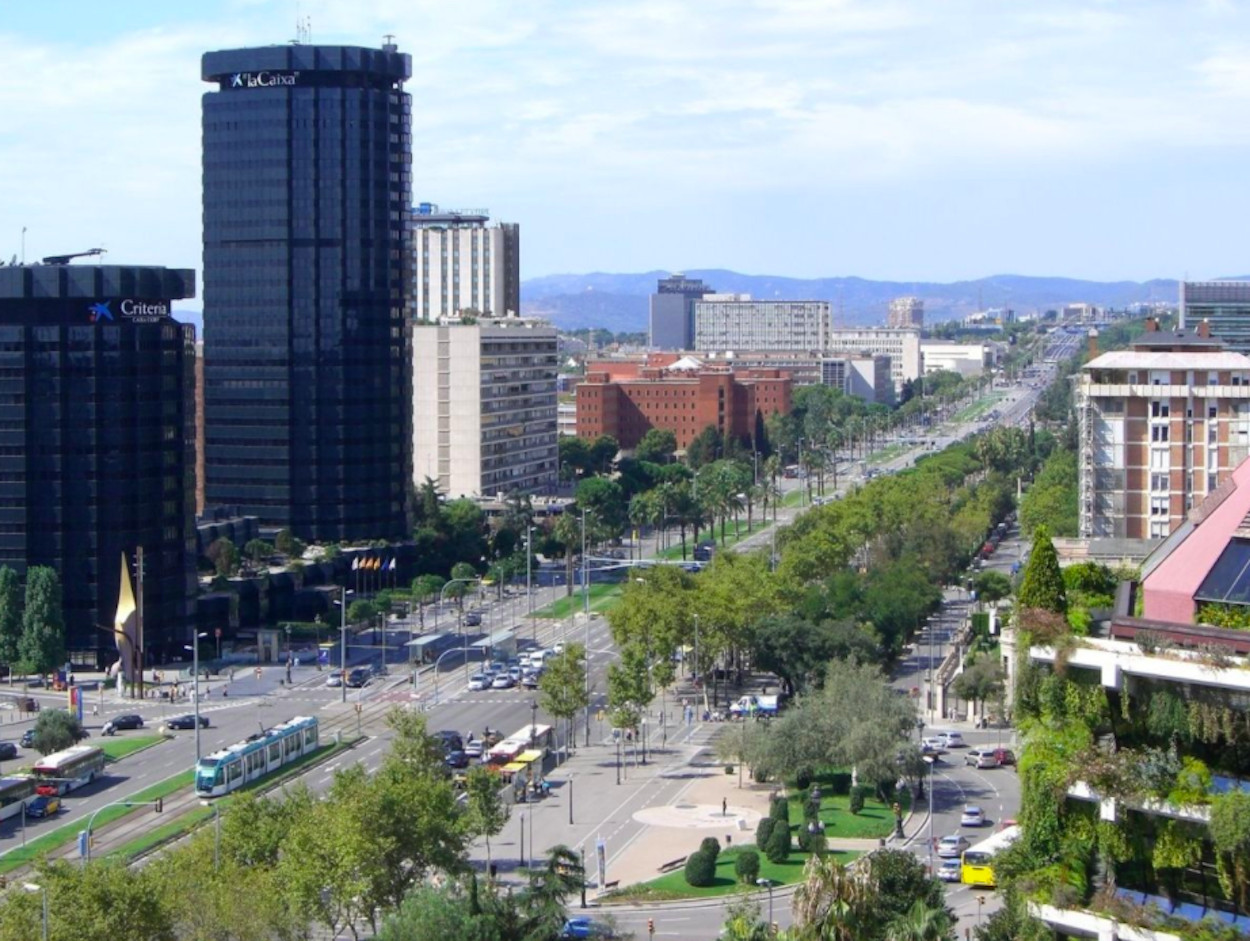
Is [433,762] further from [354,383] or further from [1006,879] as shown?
[354,383]

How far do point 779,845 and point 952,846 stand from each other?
248 inches

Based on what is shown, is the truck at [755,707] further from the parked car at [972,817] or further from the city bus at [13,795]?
the city bus at [13,795]

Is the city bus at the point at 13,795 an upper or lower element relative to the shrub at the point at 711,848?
lower

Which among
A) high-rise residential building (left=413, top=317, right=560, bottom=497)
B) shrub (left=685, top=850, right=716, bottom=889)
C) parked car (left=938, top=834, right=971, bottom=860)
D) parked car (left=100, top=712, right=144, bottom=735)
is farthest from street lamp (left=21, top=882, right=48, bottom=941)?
high-rise residential building (left=413, top=317, right=560, bottom=497)

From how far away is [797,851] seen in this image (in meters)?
73.6

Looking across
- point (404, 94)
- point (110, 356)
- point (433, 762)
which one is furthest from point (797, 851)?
point (404, 94)

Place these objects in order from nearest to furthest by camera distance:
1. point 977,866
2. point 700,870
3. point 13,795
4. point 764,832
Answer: point 977,866, point 700,870, point 764,832, point 13,795

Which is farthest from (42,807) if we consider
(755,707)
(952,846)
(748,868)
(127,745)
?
(755,707)

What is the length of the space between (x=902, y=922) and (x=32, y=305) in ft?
287

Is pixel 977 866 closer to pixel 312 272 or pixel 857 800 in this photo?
pixel 857 800

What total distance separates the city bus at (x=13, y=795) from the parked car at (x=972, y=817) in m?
37.6

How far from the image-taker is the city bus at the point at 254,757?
82375 millimetres

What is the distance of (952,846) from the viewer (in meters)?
71.1

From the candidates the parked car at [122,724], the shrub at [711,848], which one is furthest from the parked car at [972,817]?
the parked car at [122,724]
